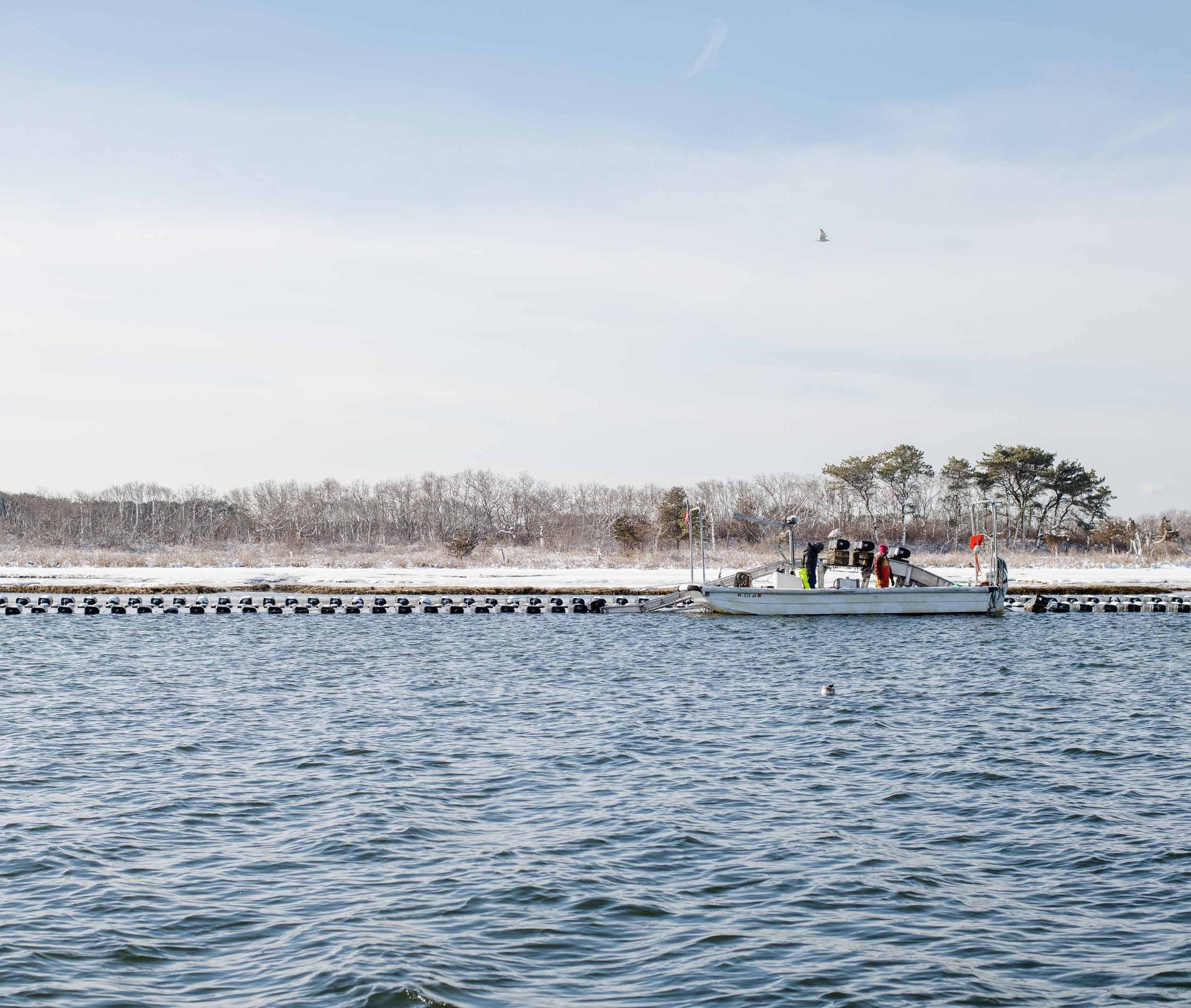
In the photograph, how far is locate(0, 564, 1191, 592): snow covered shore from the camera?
64.6 m

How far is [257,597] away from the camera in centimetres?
6006

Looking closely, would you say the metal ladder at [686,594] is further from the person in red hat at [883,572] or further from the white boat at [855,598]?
the person in red hat at [883,572]

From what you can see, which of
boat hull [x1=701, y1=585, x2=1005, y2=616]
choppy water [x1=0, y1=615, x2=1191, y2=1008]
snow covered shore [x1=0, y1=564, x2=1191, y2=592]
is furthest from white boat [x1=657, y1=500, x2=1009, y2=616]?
choppy water [x1=0, y1=615, x2=1191, y2=1008]

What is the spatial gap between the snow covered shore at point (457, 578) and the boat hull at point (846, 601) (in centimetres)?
1293

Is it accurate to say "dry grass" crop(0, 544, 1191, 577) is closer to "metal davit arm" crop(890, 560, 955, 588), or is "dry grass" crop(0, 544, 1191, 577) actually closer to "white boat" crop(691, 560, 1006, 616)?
"metal davit arm" crop(890, 560, 955, 588)

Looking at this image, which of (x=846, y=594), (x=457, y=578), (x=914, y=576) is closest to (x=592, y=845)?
(x=846, y=594)

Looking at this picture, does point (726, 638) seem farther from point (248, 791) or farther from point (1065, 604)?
point (248, 791)

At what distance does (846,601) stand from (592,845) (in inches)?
1387

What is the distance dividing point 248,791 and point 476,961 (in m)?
7.04

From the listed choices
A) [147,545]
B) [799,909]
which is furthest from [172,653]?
[147,545]

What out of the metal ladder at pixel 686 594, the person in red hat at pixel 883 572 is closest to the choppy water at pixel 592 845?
the person in red hat at pixel 883 572

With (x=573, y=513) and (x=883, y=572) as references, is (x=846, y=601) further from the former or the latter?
(x=573, y=513)

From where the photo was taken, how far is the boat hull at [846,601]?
156ft

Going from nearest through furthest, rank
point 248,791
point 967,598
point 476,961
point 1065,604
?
point 476,961 → point 248,791 → point 967,598 → point 1065,604
